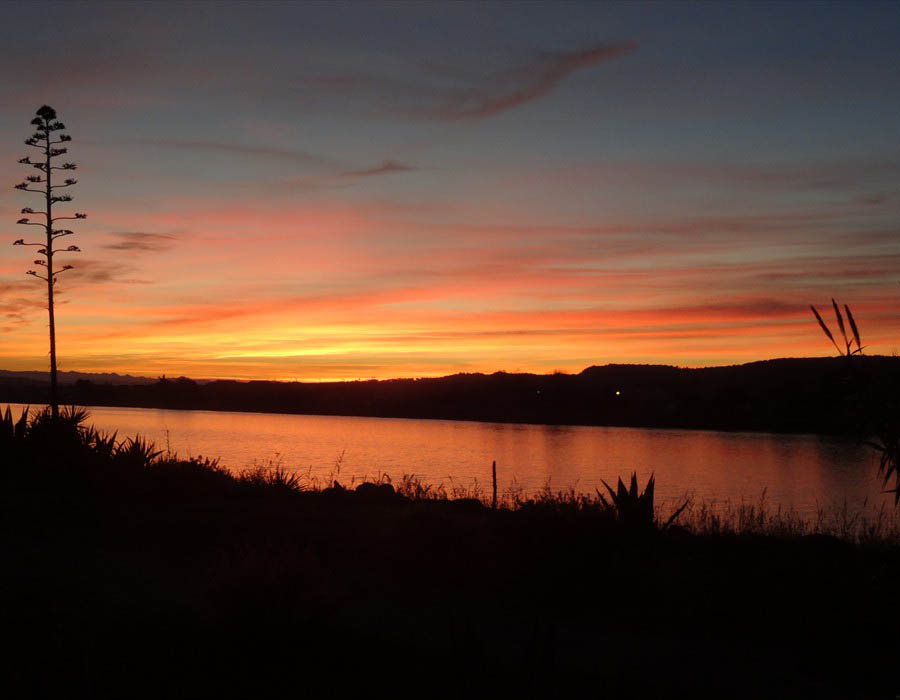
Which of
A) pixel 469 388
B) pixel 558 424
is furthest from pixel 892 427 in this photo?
pixel 469 388

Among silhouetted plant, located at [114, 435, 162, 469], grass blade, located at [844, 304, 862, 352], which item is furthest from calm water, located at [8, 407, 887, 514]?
grass blade, located at [844, 304, 862, 352]

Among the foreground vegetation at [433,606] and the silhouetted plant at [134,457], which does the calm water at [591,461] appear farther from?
the foreground vegetation at [433,606]

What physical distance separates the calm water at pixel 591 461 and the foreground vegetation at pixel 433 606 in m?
12.6

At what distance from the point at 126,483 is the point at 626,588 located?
406 inches

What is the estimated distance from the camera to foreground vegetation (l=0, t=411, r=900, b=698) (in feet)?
20.8

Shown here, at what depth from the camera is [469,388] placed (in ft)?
385

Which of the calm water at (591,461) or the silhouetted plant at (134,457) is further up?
the silhouetted plant at (134,457)

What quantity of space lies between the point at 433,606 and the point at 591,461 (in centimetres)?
3697

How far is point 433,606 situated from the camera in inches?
343

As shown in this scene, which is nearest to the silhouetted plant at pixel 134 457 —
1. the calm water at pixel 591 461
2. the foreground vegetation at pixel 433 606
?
the foreground vegetation at pixel 433 606

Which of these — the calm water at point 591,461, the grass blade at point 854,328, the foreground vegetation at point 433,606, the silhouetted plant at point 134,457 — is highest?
the grass blade at point 854,328

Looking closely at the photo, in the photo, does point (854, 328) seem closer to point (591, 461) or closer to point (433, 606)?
point (433, 606)

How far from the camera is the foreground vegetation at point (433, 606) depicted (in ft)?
20.8

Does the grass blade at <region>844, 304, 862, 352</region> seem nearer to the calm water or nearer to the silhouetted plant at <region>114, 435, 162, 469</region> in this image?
the silhouetted plant at <region>114, 435, 162, 469</region>
